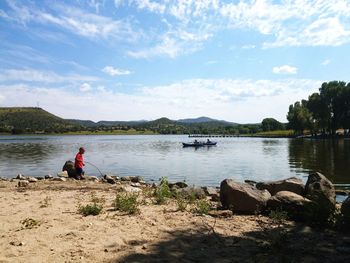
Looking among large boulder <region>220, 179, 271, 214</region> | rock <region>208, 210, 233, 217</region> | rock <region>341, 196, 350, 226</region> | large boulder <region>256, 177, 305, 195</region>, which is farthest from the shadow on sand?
large boulder <region>256, 177, 305, 195</region>

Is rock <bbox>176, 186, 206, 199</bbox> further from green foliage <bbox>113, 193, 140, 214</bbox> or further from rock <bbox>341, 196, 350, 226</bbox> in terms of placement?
rock <bbox>341, 196, 350, 226</bbox>

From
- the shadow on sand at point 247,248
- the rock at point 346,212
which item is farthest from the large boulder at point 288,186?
the shadow on sand at point 247,248

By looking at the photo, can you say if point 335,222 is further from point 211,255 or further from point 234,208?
point 211,255

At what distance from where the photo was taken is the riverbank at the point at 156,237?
857cm

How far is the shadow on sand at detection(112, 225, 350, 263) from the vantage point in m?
8.55

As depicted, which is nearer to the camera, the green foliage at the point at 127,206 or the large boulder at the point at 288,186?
the green foliage at the point at 127,206

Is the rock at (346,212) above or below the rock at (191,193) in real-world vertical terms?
above

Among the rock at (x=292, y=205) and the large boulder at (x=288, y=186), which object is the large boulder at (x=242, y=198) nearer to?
the rock at (x=292, y=205)

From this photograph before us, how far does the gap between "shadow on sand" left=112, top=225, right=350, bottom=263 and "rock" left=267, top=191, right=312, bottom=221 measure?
159 centimetres

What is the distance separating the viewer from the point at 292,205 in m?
12.8

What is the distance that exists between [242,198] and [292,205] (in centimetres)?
172

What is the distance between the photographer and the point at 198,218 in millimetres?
12180

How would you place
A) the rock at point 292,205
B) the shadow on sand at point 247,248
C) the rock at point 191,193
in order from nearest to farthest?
the shadow on sand at point 247,248, the rock at point 292,205, the rock at point 191,193

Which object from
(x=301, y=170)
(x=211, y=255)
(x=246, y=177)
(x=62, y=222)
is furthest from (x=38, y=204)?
(x=301, y=170)
